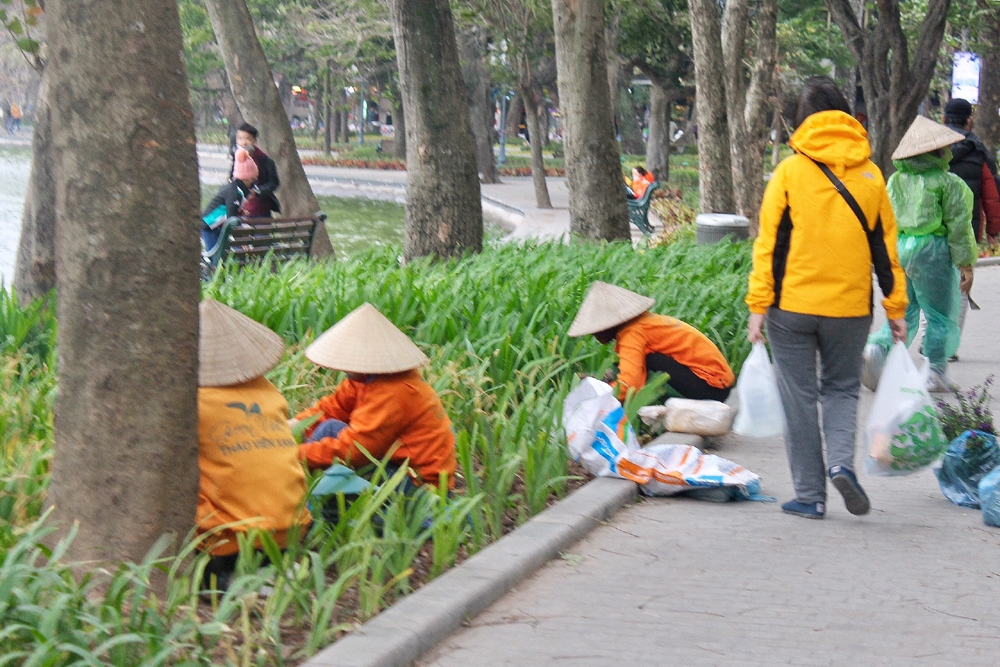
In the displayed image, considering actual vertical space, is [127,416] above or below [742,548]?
above

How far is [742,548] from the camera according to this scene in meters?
5.40

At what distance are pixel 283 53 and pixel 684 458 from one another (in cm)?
4403

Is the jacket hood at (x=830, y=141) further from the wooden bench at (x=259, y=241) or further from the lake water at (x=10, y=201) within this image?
the wooden bench at (x=259, y=241)

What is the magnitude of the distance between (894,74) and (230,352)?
18854 mm

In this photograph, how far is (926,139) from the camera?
802cm

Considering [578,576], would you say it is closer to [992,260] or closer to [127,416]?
[127,416]

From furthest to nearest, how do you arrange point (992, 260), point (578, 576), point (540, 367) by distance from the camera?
point (992, 260) < point (540, 367) < point (578, 576)

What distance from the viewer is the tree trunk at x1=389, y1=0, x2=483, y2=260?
421 inches

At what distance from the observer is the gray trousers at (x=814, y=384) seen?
18.4 feet

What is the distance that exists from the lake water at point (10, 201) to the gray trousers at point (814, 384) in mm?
5067

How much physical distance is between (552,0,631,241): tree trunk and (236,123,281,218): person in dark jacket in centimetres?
283

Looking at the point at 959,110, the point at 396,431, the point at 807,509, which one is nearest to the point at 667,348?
the point at 807,509

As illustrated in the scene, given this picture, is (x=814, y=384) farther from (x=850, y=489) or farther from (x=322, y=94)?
(x=322, y=94)

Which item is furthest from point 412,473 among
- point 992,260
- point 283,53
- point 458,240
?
point 283,53
